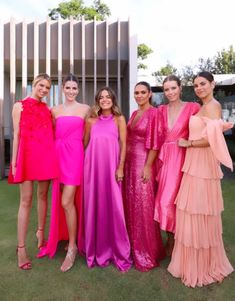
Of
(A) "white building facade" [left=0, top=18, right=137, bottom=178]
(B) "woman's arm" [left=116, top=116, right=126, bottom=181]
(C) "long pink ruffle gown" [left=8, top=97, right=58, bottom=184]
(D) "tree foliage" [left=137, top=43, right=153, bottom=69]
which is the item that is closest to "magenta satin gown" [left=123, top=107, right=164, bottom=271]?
(B) "woman's arm" [left=116, top=116, right=126, bottom=181]

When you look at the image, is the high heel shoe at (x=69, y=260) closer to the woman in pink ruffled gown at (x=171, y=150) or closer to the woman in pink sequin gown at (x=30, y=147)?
the woman in pink sequin gown at (x=30, y=147)

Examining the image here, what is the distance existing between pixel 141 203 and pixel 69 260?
0.84 metres

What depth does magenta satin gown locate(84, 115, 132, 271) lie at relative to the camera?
109 inches

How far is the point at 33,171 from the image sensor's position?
2754 mm

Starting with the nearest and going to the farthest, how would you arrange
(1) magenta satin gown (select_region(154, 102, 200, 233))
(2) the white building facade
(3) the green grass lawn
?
(3) the green grass lawn
(1) magenta satin gown (select_region(154, 102, 200, 233))
(2) the white building facade

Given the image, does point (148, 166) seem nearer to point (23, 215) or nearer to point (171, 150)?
point (171, 150)

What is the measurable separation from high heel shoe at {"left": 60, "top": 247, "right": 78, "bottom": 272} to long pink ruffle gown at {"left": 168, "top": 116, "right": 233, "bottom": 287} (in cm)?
99

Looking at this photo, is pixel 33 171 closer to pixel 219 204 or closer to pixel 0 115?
pixel 219 204

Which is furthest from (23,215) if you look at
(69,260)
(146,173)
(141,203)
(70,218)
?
(146,173)

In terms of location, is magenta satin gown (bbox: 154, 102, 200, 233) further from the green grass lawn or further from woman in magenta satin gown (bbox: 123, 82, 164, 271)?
the green grass lawn

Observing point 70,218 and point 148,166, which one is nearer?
point 148,166

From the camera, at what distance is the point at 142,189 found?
2779 millimetres

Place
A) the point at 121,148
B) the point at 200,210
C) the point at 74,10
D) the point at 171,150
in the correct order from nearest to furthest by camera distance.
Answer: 1. the point at 200,210
2. the point at 171,150
3. the point at 121,148
4. the point at 74,10

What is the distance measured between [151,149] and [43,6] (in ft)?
65.1
